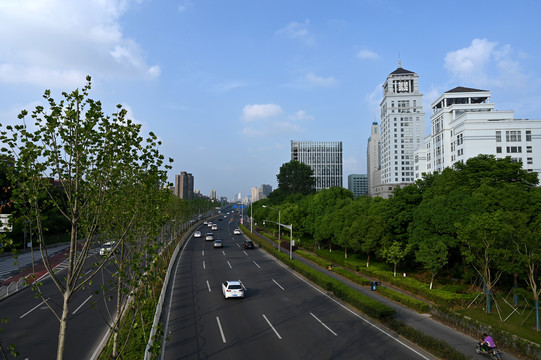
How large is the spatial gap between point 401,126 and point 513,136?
226 ft

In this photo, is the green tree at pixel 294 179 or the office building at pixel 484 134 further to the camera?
the green tree at pixel 294 179

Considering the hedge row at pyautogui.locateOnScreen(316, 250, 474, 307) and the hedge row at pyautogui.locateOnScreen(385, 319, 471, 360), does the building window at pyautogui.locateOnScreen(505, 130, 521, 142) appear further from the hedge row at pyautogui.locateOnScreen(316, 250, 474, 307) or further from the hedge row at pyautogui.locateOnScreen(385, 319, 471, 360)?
the hedge row at pyautogui.locateOnScreen(385, 319, 471, 360)

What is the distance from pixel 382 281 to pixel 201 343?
69.6 feet

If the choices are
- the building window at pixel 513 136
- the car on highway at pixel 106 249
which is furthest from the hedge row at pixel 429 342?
the building window at pixel 513 136

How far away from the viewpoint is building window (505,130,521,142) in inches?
2672

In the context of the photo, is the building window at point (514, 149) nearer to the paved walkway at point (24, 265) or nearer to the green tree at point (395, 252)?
the green tree at point (395, 252)

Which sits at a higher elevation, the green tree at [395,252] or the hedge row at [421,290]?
the green tree at [395,252]

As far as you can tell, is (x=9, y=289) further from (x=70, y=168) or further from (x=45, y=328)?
(x=70, y=168)

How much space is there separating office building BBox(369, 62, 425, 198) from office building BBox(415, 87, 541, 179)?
171 feet

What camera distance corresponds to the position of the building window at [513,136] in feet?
223

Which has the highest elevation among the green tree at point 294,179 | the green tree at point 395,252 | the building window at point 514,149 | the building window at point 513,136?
the building window at point 513,136

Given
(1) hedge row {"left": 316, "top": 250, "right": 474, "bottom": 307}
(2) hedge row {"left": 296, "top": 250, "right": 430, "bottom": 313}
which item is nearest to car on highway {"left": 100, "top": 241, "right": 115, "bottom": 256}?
(2) hedge row {"left": 296, "top": 250, "right": 430, "bottom": 313}

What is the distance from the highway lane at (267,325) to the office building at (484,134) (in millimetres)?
52450

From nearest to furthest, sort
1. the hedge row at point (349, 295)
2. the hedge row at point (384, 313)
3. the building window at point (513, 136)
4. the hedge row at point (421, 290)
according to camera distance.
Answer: the hedge row at point (384, 313) → the hedge row at point (349, 295) → the hedge row at point (421, 290) → the building window at point (513, 136)
